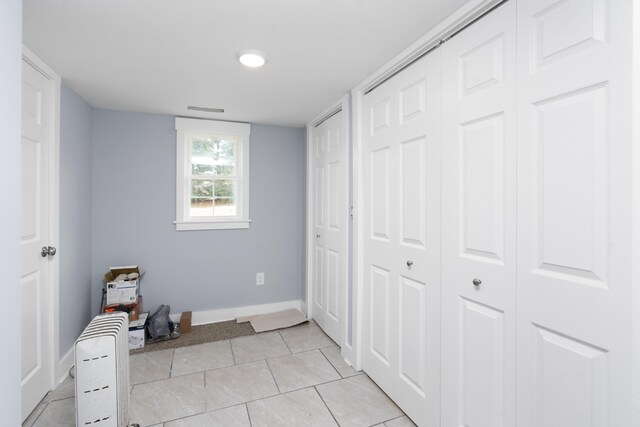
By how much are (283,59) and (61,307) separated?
242 cm

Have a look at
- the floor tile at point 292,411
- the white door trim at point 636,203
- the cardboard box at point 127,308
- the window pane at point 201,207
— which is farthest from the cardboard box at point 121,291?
the white door trim at point 636,203

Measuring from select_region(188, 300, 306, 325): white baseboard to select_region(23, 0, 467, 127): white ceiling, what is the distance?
2210 mm

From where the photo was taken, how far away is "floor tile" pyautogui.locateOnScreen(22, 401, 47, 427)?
1.78 metres

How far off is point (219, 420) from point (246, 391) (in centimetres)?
30

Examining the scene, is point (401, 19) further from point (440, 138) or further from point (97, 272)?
point (97, 272)

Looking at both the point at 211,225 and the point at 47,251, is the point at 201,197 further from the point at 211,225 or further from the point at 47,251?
the point at 47,251

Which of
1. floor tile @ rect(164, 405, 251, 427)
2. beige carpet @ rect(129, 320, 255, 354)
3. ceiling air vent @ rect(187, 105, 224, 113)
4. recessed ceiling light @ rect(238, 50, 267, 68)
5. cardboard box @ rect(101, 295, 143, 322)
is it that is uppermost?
ceiling air vent @ rect(187, 105, 224, 113)

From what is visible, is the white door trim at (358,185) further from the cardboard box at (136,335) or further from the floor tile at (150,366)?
the cardboard box at (136,335)

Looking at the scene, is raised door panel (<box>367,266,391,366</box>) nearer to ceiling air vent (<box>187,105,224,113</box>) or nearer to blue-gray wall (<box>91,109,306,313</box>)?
blue-gray wall (<box>91,109,306,313</box>)

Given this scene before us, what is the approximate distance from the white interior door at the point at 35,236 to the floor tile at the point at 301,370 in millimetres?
1512

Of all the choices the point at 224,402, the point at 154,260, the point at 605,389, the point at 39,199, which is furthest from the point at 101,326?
the point at 605,389

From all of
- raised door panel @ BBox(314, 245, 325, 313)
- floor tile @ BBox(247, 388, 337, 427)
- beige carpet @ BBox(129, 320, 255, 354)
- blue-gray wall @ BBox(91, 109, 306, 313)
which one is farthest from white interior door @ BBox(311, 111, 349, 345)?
beige carpet @ BBox(129, 320, 255, 354)

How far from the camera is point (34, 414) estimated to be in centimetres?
185

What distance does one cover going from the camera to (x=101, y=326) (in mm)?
1581
